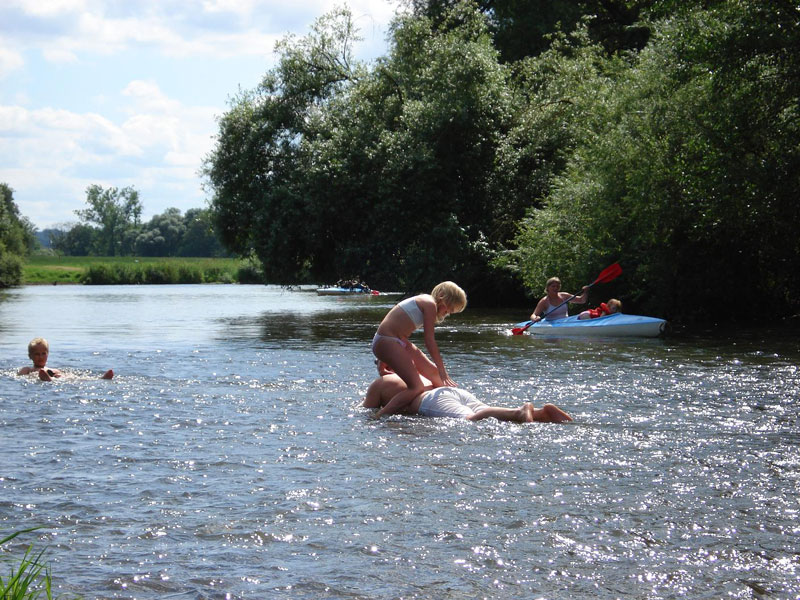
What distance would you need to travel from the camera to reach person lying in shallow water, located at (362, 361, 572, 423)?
9.05m

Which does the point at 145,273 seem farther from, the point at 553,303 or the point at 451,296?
the point at 451,296

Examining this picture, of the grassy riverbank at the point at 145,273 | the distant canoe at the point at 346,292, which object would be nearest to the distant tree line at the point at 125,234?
the grassy riverbank at the point at 145,273

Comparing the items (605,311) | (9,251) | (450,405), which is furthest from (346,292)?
(450,405)

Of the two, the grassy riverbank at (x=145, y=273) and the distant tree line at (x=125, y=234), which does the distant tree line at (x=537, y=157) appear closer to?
the grassy riverbank at (x=145, y=273)

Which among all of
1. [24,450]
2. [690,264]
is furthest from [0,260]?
[24,450]

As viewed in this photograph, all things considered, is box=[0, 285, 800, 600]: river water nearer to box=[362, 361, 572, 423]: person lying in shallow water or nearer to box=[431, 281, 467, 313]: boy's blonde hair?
box=[362, 361, 572, 423]: person lying in shallow water

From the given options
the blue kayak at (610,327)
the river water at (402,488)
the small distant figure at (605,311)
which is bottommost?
the river water at (402,488)

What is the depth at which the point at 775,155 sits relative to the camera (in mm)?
19250

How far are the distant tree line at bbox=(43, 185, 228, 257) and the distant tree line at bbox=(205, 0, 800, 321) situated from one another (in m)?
115

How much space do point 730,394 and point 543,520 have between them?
6301 mm

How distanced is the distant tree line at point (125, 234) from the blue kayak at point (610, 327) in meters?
131

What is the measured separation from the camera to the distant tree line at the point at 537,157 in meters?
19.5

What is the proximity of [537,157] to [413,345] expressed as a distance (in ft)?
74.7

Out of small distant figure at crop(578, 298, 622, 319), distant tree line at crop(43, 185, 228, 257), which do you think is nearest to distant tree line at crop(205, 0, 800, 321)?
small distant figure at crop(578, 298, 622, 319)
